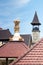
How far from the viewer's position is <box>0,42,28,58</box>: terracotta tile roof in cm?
2238

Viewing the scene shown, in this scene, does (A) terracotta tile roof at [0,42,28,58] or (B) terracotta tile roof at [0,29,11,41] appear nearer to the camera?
(A) terracotta tile roof at [0,42,28,58]

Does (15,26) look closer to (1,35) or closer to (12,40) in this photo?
(12,40)

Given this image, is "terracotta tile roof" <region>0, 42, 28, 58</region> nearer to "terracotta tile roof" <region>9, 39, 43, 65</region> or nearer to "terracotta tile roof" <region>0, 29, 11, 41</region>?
"terracotta tile roof" <region>9, 39, 43, 65</region>

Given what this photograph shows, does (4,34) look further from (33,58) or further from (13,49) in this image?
(33,58)

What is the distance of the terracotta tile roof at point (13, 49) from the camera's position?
22.4 m

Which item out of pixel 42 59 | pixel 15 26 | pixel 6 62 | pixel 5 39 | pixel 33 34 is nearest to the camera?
pixel 42 59

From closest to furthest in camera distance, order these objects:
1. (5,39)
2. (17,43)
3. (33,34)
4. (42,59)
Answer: (42,59) → (17,43) → (5,39) → (33,34)

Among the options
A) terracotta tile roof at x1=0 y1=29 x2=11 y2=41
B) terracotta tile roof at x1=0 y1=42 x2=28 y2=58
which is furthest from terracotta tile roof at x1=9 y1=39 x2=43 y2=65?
terracotta tile roof at x1=0 y1=29 x2=11 y2=41

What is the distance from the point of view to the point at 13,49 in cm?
2311

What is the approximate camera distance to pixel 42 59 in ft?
43.6

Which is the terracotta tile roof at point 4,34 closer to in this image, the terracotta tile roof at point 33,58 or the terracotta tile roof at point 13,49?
Result: the terracotta tile roof at point 13,49

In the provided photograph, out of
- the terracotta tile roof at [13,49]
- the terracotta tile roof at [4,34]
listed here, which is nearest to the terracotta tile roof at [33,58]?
the terracotta tile roof at [13,49]

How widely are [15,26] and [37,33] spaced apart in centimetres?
4203

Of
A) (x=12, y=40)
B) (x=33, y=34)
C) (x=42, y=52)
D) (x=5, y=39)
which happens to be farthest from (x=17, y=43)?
(x=33, y=34)
